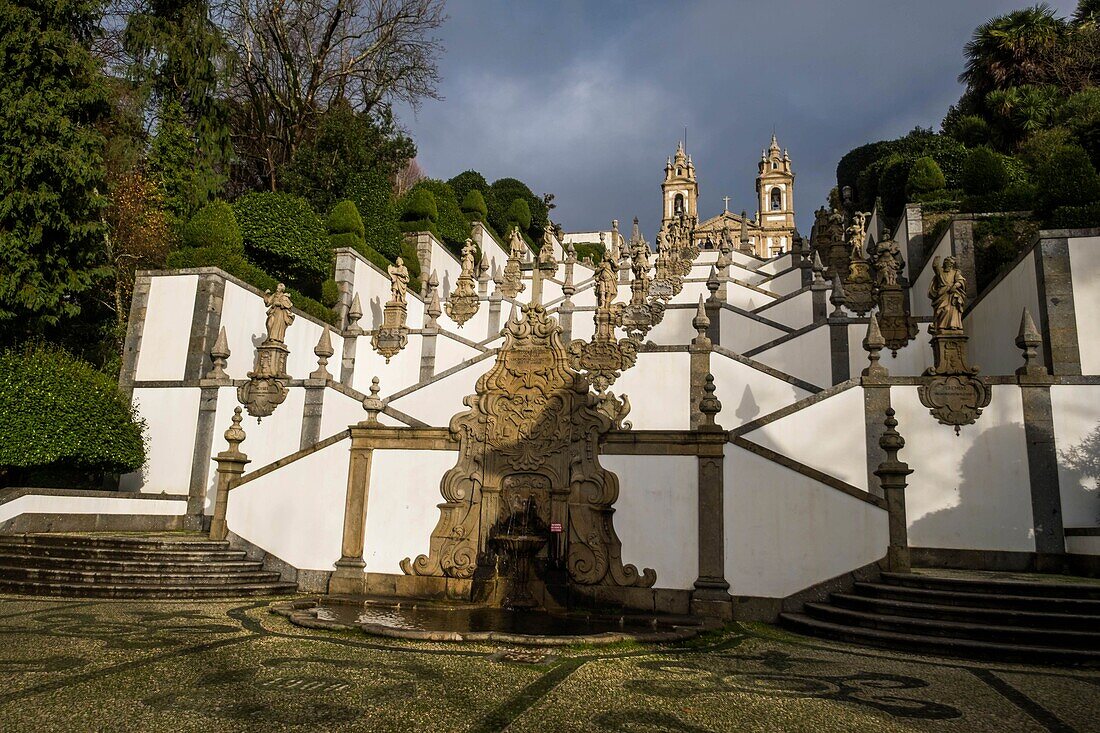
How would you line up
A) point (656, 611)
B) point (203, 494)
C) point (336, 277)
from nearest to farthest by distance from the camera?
point (656, 611) < point (203, 494) < point (336, 277)

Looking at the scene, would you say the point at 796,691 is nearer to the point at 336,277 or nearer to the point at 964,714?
the point at 964,714

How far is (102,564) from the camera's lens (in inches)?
438

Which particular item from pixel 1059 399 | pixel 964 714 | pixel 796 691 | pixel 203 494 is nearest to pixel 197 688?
pixel 796 691

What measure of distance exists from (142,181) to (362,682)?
21.0m

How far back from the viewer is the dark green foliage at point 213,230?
19.8 meters

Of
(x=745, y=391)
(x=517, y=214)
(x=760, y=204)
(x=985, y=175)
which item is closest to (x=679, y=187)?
(x=760, y=204)

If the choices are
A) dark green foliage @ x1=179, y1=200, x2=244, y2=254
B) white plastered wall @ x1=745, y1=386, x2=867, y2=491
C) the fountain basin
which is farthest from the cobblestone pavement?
dark green foliage @ x1=179, y1=200, x2=244, y2=254

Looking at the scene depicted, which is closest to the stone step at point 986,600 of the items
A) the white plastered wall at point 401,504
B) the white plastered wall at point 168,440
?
the white plastered wall at point 401,504

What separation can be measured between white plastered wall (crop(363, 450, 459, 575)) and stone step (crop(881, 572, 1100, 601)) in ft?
21.7

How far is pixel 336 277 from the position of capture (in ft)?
80.7

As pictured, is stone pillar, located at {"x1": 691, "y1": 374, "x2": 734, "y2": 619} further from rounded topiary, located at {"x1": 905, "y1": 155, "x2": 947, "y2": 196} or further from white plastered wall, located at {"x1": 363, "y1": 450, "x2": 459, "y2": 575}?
rounded topiary, located at {"x1": 905, "y1": 155, "x2": 947, "y2": 196}

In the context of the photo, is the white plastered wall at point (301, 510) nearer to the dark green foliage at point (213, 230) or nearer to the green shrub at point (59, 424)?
the green shrub at point (59, 424)

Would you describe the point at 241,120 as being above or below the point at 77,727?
above

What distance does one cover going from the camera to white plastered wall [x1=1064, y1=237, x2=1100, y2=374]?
47.6ft
